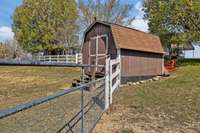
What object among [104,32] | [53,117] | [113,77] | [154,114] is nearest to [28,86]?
[104,32]

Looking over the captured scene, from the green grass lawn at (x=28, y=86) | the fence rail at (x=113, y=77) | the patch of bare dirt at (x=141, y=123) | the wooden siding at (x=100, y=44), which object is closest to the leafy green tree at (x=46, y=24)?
the green grass lawn at (x=28, y=86)

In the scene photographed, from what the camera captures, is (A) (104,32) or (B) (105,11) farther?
(B) (105,11)

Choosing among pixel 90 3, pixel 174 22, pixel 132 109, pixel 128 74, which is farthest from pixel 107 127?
pixel 90 3

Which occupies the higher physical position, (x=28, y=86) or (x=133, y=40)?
(x=133, y=40)

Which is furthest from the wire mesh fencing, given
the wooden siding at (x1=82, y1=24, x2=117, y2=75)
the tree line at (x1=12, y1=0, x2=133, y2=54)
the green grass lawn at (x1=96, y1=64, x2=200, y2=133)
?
the tree line at (x1=12, y1=0, x2=133, y2=54)

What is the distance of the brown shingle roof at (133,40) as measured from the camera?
1463 centimetres

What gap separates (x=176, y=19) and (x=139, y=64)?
962cm

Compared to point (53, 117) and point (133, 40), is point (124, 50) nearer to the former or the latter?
point (133, 40)

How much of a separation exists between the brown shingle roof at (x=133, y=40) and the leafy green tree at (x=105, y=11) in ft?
63.6

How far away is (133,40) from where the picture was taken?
1583 cm

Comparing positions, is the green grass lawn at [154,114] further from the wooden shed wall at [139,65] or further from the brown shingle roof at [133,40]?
the brown shingle roof at [133,40]

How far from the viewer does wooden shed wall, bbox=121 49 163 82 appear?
14859mm

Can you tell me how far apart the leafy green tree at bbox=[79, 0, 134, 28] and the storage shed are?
1951cm

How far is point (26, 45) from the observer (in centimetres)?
4238
